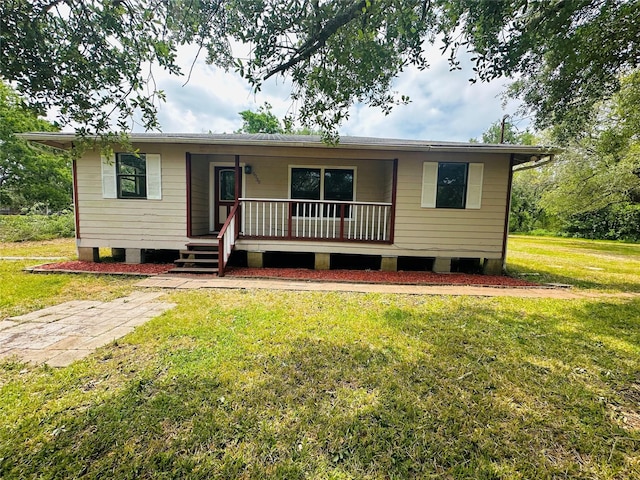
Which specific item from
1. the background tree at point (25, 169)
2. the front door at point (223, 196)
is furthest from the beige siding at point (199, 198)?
the background tree at point (25, 169)

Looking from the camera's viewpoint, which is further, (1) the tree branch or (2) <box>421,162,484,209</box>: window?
(2) <box>421,162,484,209</box>: window

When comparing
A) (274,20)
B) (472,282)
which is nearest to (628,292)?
(472,282)

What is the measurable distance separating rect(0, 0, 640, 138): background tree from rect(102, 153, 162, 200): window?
382 centimetres

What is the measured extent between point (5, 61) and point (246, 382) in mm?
3438

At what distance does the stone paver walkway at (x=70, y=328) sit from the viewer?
2.59m

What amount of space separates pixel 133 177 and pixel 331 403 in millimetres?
7209

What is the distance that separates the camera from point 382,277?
6.14 meters

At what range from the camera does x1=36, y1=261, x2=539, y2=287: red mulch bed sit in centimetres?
578

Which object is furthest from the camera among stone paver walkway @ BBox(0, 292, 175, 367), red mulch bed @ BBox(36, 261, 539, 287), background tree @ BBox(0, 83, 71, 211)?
background tree @ BBox(0, 83, 71, 211)

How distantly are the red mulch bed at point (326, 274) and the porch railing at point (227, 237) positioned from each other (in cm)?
32

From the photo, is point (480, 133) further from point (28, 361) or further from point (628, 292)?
point (28, 361)

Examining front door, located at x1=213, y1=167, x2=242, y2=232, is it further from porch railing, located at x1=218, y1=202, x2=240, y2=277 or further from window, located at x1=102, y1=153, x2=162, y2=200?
window, located at x1=102, y1=153, x2=162, y2=200

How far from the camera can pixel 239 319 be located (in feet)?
11.4

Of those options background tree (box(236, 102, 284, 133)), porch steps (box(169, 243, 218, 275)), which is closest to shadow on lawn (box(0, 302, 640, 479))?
porch steps (box(169, 243, 218, 275))
